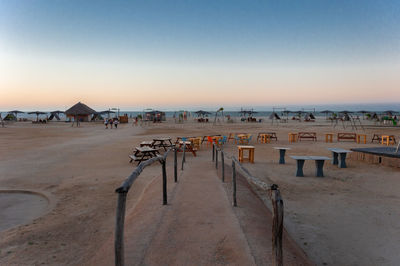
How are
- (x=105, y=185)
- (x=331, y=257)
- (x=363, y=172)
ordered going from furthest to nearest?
(x=363, y=172)
(x=105, y=185)
(x=331, y=257)

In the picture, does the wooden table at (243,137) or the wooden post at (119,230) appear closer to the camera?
the wooden post at (119,230)

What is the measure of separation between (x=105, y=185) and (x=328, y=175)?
6471 millimetres

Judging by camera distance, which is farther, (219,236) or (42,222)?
(42,222)

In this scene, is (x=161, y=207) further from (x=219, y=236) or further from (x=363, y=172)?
(x=363, y=172)

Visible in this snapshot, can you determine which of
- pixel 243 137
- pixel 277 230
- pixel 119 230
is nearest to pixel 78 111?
pixel 243 137

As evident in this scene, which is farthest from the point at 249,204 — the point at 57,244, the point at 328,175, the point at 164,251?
the point at 328,175

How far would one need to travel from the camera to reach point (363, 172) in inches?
340

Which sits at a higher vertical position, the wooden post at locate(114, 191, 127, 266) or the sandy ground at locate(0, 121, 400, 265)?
the wooden post at locate(114, 191, 127, 266)

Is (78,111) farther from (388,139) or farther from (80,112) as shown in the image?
(388,139)

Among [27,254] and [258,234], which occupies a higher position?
[258,234]

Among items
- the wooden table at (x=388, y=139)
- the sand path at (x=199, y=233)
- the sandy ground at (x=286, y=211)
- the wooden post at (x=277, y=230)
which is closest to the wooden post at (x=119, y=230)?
the sand path at (x=199, y=233)

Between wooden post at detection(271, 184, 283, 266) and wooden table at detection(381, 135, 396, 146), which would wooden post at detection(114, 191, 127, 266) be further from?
wooden table at detection(381, 135, 396, 146)

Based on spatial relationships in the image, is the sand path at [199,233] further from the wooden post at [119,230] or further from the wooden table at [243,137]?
the wooden table at [243,137]

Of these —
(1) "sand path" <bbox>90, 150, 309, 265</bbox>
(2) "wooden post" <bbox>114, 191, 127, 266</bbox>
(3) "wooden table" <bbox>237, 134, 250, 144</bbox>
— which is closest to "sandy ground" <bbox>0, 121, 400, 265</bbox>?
(1) "sand path" <bbox>90, 150, 309, 265</bbox>
